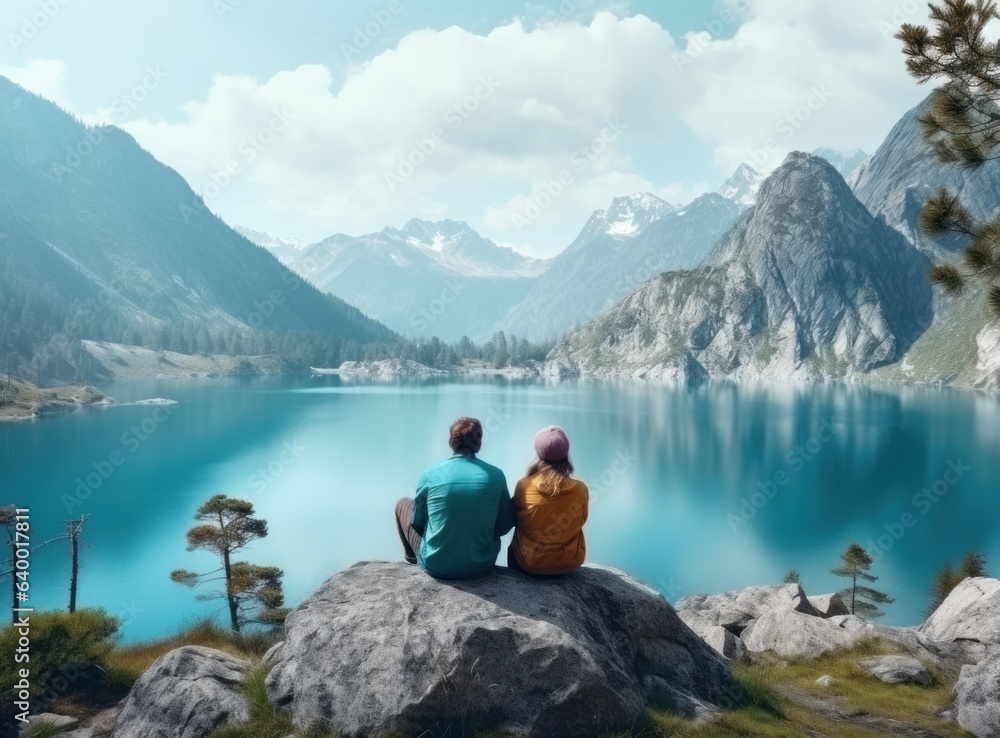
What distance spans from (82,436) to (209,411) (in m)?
36.1

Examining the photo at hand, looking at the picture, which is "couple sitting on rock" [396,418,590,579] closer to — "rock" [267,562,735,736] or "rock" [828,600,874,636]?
"rock" [267,562,735,736]

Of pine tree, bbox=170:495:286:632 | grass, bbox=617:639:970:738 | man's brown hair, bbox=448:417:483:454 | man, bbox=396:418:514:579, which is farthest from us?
pine tree, bbox=170:495:286:632

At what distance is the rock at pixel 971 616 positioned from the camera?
586 inches

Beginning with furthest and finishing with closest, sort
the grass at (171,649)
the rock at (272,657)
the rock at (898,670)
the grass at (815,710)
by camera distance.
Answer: the rock at (898,670)
the grass at (171,649)
the rock at (272,657)
the grass at (815,710)

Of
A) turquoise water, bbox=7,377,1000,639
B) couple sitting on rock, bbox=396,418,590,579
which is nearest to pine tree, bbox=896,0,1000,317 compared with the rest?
couple sitting on rock, bbox=396,418,590,579

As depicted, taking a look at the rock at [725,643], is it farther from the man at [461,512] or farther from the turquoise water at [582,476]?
the turquoise water at [582,476]

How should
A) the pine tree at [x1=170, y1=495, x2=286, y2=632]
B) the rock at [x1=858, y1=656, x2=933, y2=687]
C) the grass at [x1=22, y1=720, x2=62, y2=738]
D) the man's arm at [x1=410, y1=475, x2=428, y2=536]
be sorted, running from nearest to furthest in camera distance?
the grass at [x1=22, y1=720, x2=62, y2=738], the man's arm at [x1=410, y1=475, x2=428, y2=536], the rock at [x1=858, y1=656, x2=933, y2=687], the pine tree at [x1=170, y1=495, x2=286, y2=632]

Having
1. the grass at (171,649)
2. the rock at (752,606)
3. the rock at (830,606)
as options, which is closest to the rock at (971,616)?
the rock at (752,606)

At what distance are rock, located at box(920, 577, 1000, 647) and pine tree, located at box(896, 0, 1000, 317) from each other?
8.82 metres

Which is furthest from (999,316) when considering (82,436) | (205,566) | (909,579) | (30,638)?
(82,436)

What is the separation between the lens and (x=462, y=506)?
354 inches

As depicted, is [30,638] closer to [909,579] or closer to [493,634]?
[493,634]

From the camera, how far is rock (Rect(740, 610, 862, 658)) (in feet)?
48.0

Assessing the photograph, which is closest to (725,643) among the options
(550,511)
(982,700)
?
(982,700)
